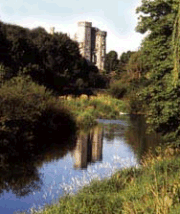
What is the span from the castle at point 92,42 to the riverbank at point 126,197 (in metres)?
64.5

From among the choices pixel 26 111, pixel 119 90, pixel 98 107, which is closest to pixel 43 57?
pixel 119 90

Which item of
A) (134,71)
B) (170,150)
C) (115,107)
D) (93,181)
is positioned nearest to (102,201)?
(93,181)

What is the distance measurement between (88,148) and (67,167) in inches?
166

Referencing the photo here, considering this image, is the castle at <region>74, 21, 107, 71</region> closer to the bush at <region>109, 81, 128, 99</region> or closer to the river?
the bush at <region>109, 81, 128, 99</region>

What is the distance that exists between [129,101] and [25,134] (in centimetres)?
2238

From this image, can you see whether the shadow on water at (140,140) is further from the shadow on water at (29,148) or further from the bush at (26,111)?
the bush at (26,111)

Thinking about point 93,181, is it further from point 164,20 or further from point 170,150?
point 164,20

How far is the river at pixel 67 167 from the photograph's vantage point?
895 cm

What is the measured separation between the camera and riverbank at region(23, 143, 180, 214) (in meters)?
5.32

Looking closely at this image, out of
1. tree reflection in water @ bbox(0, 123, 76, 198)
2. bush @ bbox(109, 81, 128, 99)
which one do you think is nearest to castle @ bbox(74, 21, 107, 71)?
bush @ bbox(109, 81, 128, 99)

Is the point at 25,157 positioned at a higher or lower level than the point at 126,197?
lower

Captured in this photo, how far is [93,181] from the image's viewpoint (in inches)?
320

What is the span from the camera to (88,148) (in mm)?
16375

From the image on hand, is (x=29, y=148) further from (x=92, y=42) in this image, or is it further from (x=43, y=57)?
(x=92, y=42)
